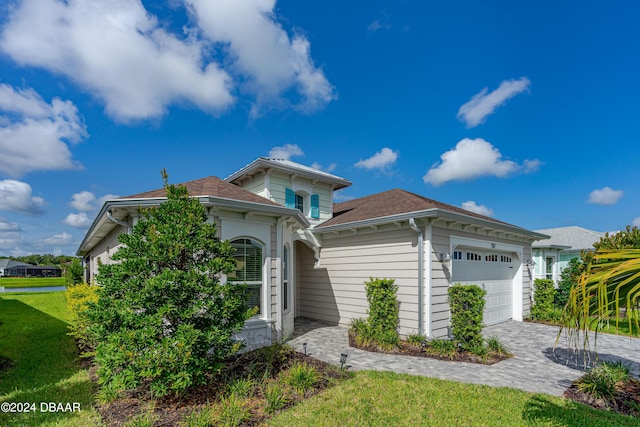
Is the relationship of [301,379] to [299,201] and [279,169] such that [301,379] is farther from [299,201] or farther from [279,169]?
[299,201]

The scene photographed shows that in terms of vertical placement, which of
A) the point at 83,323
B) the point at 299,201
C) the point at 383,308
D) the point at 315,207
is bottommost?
the point at 383,308

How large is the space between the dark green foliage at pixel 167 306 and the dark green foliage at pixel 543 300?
1154 cm

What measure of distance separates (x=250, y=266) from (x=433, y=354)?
4.71 metres

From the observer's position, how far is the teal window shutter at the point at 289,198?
10203mm

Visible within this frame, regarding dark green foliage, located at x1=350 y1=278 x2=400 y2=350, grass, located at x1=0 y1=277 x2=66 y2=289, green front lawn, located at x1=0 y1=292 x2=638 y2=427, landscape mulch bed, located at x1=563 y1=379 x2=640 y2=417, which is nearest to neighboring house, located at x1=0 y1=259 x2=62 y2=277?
grass, located at x1=0 y1=277 x2=66 y2=289

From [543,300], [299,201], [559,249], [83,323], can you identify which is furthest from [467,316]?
[559,249]

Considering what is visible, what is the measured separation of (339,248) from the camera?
396 inches

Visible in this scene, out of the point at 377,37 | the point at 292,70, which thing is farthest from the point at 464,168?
the point at 292,70

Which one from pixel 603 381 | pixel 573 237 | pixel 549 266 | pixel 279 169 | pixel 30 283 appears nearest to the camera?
pixel 603 381

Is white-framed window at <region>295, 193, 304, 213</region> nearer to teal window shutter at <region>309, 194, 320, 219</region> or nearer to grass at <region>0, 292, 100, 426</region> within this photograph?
teal window shutter at <region>309, 194, 320, 219</region>

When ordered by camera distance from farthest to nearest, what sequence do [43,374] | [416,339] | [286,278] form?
1. [286,278]
2. [416,339]
3. [43,374]

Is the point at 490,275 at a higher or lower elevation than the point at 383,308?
higher

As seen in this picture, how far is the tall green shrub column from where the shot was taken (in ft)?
25.0

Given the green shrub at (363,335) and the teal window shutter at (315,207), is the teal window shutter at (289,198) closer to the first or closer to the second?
the teal window shutter at (315,207)
